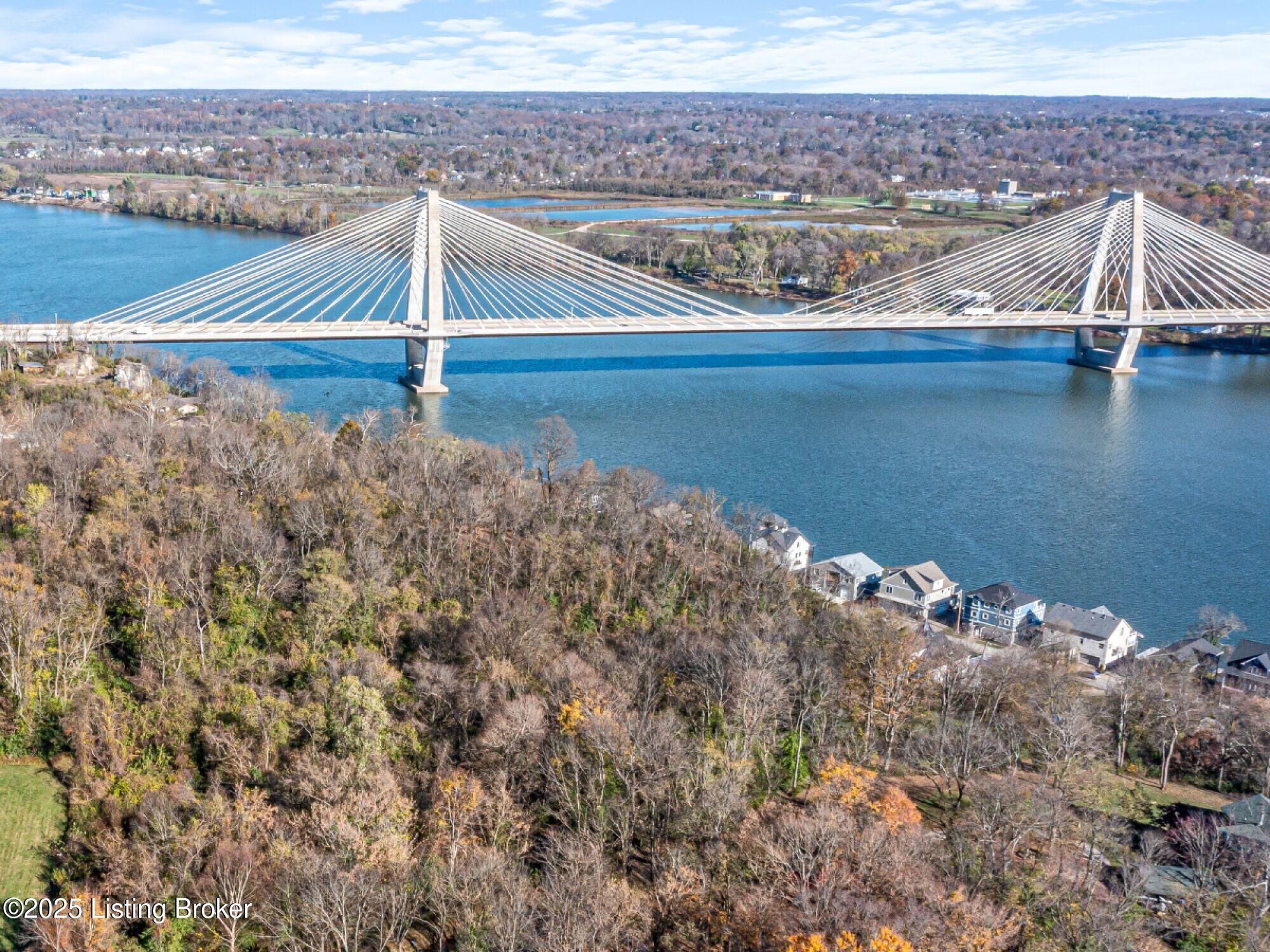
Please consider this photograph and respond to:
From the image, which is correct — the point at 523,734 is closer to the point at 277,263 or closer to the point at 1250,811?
the point at 1250,811

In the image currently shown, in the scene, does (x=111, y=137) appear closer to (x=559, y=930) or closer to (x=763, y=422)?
(x=763, y=422)

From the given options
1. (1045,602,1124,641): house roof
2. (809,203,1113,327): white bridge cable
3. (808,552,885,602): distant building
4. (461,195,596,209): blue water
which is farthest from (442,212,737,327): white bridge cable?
(461,195,596,209): blue water

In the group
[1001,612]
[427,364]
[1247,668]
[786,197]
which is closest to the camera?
[1247,668]

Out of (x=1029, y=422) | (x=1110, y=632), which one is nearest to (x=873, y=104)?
(x=1029, y=422)

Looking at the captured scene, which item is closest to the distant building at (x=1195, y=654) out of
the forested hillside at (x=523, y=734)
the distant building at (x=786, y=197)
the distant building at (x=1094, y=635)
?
the distant building at (x=1094, y=635)

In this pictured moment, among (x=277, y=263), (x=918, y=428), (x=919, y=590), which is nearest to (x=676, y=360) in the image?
(x=918, y=428)

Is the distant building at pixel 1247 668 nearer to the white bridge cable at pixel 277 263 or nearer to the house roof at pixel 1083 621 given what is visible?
the house roof at pixel 1083 621
